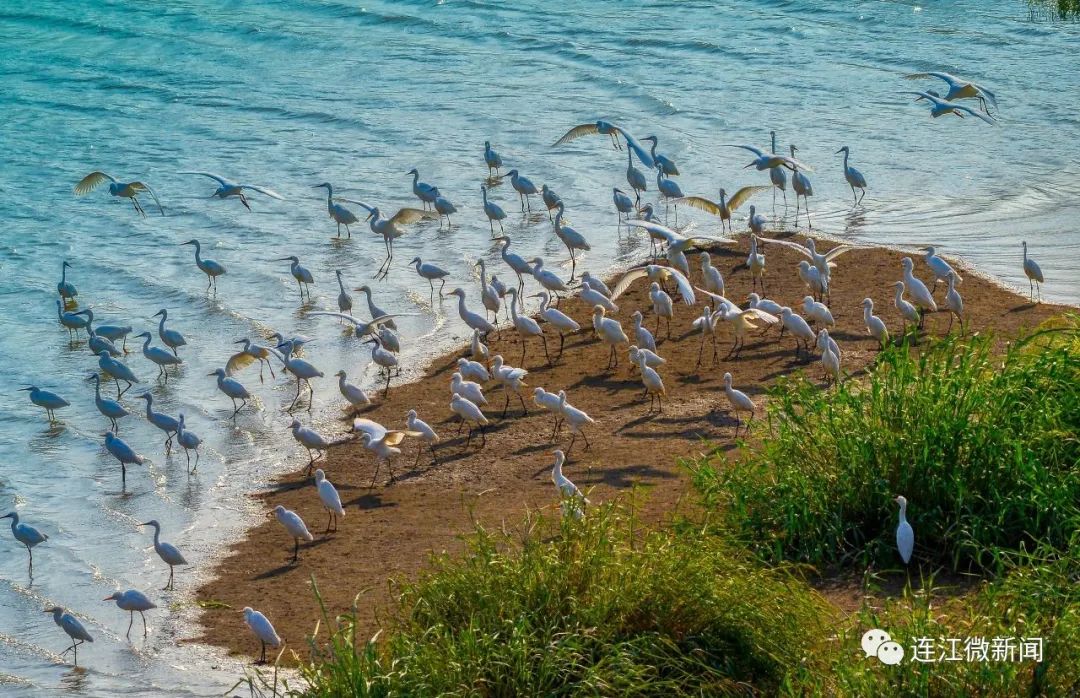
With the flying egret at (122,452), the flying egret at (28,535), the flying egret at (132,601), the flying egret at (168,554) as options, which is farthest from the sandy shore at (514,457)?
the flying egret at (28,535)

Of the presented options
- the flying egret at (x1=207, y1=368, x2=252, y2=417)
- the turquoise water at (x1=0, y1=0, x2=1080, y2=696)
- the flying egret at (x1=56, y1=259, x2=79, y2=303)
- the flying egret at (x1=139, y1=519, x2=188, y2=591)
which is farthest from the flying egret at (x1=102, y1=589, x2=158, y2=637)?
the flying egret at (x1=56, y1=259, x2=79, y2=303)

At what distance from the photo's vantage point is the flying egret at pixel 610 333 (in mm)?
13203

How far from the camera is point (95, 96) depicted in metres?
29.5

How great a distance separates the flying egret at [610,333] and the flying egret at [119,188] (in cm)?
968

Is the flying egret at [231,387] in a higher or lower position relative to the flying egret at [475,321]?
lower

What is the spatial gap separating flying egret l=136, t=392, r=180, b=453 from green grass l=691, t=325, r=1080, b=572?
5670 millimetres

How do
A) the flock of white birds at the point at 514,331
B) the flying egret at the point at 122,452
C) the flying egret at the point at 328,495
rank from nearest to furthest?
the flying egret at the point at 328,495, the flock of white birds at the point at 514,331, the flying egret at the point at 122,452

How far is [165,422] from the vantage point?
12.6m

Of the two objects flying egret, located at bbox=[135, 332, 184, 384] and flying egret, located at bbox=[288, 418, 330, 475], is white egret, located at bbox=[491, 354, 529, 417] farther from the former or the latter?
flying egret, located at bbox=[135, 332, 184, 384]

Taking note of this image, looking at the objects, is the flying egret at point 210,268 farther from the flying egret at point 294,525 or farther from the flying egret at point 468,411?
the flying egret at point 294,525

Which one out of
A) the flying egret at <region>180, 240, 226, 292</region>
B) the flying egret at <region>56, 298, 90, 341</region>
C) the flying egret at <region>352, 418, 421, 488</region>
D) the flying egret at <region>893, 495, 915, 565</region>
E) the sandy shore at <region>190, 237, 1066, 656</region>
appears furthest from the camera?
the flying egret at <region>180, 240, 226, 292</region>

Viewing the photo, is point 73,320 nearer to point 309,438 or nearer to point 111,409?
point 111,409

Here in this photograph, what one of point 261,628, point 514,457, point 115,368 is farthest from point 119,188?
point 261,628

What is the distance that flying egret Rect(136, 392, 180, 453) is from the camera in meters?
12.6
